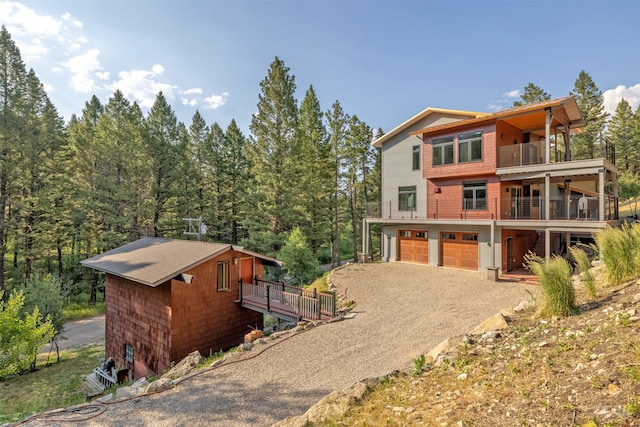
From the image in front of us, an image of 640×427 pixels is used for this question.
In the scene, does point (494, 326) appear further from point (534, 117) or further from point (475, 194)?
point (534, 117)

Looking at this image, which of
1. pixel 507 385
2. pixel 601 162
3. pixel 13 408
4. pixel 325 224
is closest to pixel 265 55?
pixel 325 224

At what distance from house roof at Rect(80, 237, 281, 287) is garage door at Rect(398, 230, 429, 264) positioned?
8.88 meters

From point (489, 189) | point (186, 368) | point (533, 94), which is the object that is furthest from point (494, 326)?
point (533, 94)

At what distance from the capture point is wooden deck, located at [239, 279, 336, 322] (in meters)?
11.0

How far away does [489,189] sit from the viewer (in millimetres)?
A: 16281

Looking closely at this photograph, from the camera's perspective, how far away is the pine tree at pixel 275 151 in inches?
967

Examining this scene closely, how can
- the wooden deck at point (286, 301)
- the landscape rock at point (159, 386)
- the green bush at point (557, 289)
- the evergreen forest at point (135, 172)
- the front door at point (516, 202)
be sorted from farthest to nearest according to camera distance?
the evergreen forest at point (135, 172), the front door at point (516, 202), the wooden deck at point (286, 301), the landscape rock at point (159, 386), the green bush at point (557, 289)

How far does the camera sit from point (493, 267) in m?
15.2

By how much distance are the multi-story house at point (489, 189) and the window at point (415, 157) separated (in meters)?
0.06

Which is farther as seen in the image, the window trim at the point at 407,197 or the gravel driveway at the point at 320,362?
the window trim at the point at 407,197

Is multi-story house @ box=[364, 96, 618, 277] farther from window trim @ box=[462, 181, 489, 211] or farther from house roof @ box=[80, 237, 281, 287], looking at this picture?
house roof @ box=[80, 237, 281, 287]

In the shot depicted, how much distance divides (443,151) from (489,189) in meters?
3.24


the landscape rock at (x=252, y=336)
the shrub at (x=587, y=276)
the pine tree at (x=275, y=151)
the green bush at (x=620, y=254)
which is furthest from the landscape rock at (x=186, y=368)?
the pine tree at (x=275, y=151)

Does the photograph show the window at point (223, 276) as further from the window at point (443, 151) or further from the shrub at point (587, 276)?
the window at point (443, 151)
